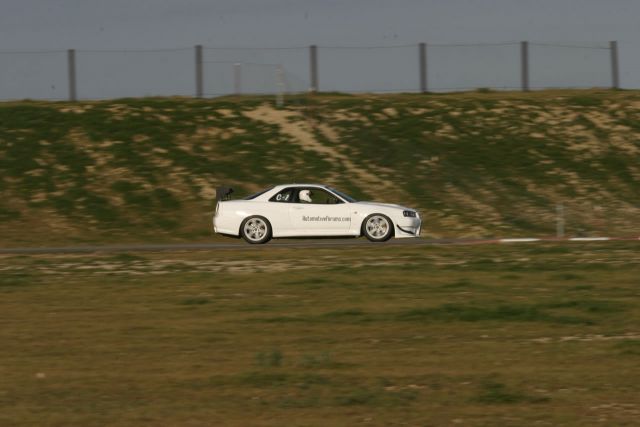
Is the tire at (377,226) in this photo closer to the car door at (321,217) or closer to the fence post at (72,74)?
the car door at (321,217)

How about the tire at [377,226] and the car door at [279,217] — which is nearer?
the tire at [377,226]

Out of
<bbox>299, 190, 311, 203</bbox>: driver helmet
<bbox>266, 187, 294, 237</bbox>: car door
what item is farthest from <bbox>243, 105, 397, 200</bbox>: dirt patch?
<bbox>266, 187, 294, 237</bbox>: car door

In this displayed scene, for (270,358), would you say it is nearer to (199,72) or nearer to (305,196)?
(305,196)

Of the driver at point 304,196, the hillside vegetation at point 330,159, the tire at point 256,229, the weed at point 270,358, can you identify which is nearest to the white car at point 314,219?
the tire at point 256,229

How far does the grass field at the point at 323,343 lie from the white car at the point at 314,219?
165 inches

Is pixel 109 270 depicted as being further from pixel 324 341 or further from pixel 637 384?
pixel 637 384

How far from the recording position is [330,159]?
35.4 metres

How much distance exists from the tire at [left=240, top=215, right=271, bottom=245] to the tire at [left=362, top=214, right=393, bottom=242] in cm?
195

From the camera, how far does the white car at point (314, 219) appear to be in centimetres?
2245

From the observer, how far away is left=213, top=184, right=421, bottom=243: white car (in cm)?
2245

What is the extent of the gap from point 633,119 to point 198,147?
53.2 ft

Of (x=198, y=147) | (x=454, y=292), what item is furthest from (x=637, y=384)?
(x=198, y=147)

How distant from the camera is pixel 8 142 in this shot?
118 ft

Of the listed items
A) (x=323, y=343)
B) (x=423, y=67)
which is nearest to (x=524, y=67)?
(x=423, y=67)
